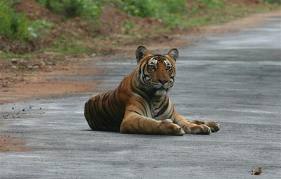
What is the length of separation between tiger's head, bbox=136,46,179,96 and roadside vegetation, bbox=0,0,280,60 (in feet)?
45.0

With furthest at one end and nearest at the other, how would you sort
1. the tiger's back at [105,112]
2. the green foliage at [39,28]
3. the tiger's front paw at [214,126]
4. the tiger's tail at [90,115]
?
the green foliage at [39,28] → the tiger's tail at [90,115] → the tiger's front paw at [214,126] → the tiger's back at [105,112]

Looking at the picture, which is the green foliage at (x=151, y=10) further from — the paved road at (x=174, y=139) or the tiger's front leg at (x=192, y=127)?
the tiger's front leg at (x=192, y=127)

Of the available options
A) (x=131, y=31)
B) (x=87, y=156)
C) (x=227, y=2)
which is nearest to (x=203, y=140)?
(x=87, y=156)

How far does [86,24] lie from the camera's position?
120 ft

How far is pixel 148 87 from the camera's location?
46.4ft

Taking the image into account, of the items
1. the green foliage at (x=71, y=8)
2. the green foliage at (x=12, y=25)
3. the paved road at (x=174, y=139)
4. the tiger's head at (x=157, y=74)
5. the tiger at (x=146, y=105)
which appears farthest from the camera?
the green foliage at (x=71, y=8)

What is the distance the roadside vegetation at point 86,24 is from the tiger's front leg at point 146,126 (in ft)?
45.6

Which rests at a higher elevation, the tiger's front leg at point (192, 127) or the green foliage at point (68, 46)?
the tiger's front leg at point (192, 127)

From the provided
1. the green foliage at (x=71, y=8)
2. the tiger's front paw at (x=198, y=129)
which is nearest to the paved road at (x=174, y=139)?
the tiger's front paw at (x=198, y=129)

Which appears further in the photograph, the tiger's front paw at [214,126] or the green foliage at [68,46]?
the green foliage at [68,46]

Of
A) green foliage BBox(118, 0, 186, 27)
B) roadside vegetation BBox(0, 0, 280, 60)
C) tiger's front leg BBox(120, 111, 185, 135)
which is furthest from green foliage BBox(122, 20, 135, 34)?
tiger's front leg BBox(120, 111, 185, 135)

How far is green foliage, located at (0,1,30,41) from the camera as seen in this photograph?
30.7m

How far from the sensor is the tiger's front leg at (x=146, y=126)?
1366 cm

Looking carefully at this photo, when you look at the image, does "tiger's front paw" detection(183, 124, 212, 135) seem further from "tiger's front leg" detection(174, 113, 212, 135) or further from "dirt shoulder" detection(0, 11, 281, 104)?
"dirt shoulder" detection(0, 11, 281, 104)
